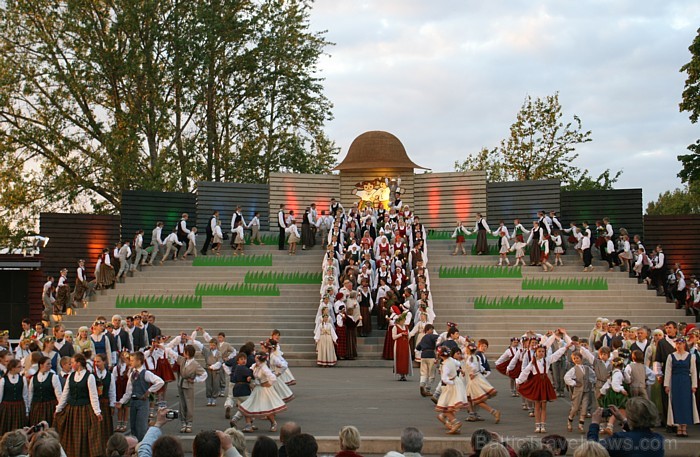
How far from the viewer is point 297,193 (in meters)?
36.1

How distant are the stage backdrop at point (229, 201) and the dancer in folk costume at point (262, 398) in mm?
21408

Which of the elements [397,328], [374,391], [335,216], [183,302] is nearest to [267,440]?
[374,391]

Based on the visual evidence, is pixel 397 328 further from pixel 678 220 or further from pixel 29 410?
pixel 678 220

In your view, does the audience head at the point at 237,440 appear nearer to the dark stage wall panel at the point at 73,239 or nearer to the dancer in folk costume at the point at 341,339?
the dancer in folk costume at the point at 341,339

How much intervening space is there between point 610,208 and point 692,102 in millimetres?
5634

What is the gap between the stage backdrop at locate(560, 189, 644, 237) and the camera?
3206cm

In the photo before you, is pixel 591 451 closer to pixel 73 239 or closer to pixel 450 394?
pixel 450 394

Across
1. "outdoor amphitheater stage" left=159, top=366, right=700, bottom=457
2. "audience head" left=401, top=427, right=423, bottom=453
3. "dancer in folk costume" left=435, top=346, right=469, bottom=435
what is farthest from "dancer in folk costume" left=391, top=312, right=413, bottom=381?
"audience head" left=401, top=427, right=423, bottom=453

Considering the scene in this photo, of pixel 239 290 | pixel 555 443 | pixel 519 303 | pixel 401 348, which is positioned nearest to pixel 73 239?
pixel 239 290

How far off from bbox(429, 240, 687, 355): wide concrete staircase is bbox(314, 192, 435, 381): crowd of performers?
136cm

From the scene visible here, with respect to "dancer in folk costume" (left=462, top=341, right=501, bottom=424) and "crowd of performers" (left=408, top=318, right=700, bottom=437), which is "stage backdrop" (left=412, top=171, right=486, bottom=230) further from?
"dancer in folk costume" (left=462, top=341, right=501, bottom=424)

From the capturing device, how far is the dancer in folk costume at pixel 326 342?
2217 centimetres

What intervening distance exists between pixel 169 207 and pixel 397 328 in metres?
16.1

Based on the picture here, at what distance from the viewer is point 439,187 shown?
36.1 meters
